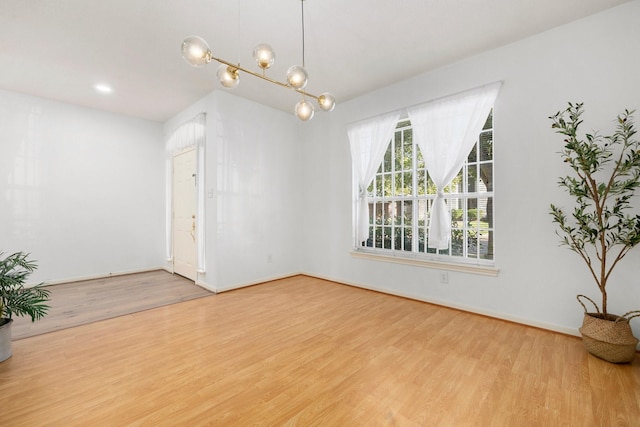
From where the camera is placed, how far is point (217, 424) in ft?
5.26

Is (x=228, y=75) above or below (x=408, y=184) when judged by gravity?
above

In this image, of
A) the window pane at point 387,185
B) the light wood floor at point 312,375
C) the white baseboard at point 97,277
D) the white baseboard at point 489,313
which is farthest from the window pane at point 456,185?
the white baseboard at point 97,277

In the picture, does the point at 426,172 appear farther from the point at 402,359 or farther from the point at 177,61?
the point at 177,61

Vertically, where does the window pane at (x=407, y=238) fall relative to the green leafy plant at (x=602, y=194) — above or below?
below

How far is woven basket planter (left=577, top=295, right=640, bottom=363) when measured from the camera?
2201 mm

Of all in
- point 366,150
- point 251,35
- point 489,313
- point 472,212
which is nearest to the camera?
point 251,35

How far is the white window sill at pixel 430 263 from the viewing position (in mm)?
3236

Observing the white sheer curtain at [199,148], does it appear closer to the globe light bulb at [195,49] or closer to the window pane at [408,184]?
the globe light bulb at [195,49]

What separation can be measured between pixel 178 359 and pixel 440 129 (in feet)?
12.6

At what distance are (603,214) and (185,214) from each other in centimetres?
576

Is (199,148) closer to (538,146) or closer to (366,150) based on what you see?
(366,150)

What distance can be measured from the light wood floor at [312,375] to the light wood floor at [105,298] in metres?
0.32

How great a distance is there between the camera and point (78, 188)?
193 inches

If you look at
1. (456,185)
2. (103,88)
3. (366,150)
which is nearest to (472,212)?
(456,185)
